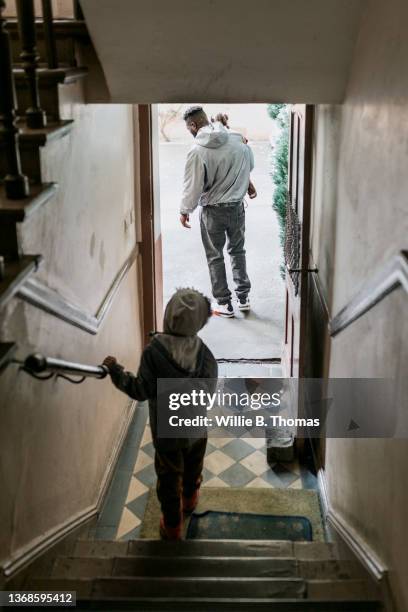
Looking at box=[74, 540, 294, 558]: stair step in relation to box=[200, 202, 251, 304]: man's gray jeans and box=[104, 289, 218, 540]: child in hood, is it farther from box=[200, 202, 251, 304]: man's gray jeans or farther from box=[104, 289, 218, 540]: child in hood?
box=[200, 202, 251, 304]: man's gray jeans

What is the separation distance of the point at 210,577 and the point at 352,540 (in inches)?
23.2

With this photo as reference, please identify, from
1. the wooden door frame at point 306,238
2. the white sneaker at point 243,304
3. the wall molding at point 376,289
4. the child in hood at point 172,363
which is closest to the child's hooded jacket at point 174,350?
the child in hood at point 172,363

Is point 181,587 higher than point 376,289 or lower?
lower

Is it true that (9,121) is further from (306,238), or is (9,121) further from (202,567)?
(306,238)

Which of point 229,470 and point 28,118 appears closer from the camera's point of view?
point 28,118

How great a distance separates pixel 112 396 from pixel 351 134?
1999 millimetres

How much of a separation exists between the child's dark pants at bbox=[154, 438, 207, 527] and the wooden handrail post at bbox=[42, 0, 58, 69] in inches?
68.3

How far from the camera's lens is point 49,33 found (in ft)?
8.90

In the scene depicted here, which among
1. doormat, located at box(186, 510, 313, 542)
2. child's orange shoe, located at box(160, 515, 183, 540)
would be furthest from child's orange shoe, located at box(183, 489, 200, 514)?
child's orange shoe, located at box(160, 515, 183, 540)

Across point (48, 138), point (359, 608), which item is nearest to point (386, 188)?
point (48, 138)

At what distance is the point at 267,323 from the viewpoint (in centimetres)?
622

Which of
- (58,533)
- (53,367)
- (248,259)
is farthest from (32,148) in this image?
(248,259)

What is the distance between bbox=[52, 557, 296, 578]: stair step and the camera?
281 centimetres

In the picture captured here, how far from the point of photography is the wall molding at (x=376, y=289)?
6.79 ft
